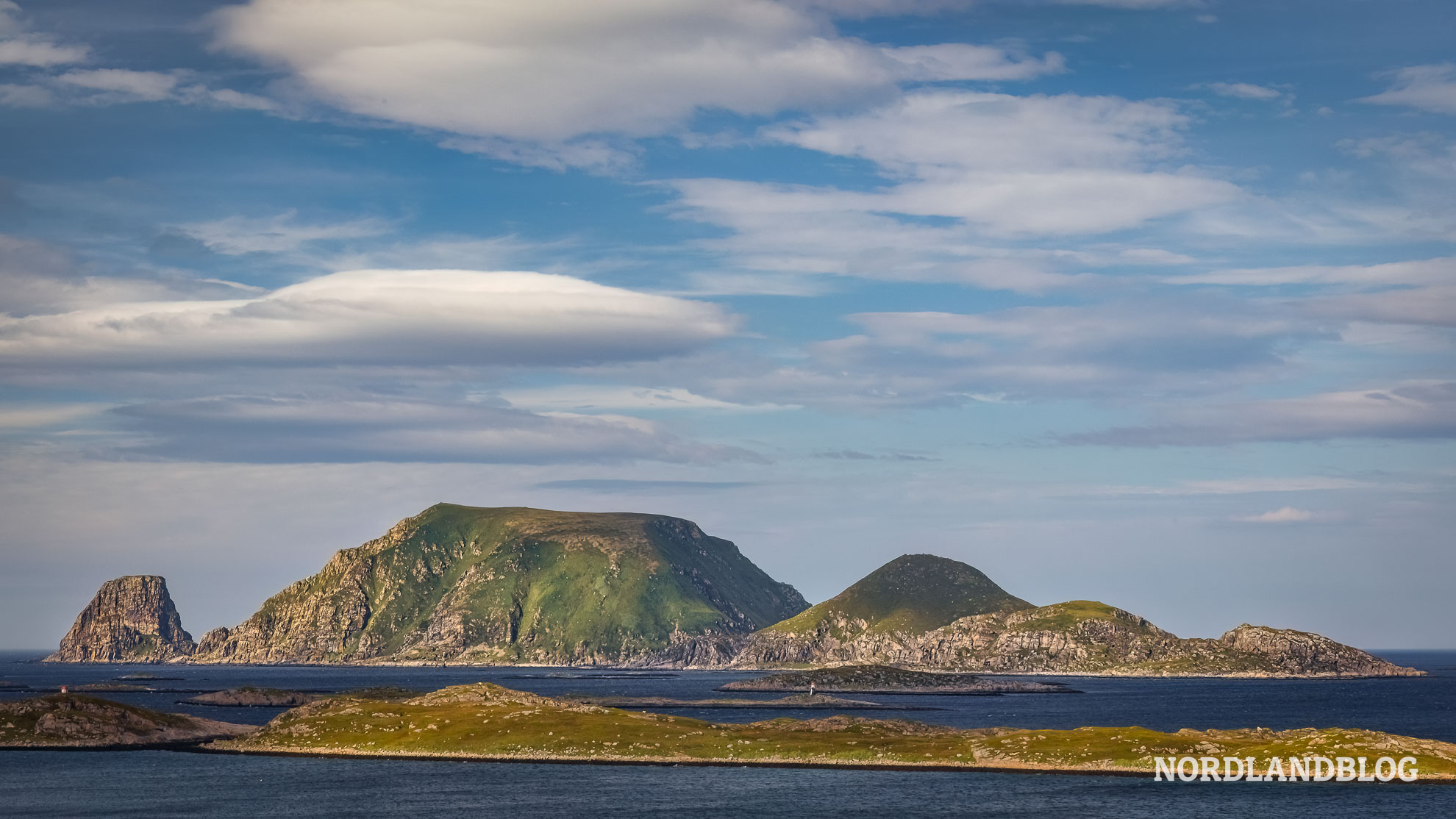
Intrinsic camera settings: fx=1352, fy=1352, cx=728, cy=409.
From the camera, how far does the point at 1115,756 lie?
150250 mm

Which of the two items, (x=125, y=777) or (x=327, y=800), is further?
(x=125, y=777)

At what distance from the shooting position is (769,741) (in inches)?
6836

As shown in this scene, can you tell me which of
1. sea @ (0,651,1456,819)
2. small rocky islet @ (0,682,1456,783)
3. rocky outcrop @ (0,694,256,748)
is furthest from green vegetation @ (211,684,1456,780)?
rocky outcrop @ (0,694,256,748)

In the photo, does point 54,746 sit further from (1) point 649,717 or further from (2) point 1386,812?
(2) point 1386,812

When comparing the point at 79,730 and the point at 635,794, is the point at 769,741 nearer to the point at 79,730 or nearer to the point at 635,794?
the point at 635,794

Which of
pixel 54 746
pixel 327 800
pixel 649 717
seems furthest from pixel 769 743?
pixel 54 746

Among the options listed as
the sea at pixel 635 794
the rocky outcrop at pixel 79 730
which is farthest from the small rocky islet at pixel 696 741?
the sea at pixel 635 794

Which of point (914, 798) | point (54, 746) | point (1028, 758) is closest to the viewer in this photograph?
point (914, 798)

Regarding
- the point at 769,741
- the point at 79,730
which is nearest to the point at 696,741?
the point at 769,741

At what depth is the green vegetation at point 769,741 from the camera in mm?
148125

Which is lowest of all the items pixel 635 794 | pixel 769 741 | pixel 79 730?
pixel 635 794

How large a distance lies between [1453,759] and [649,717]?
102 m

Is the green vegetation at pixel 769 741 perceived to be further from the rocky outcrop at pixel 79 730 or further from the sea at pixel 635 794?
the rocky outcrop at pixel 79 730

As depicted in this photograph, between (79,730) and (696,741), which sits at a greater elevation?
(696,741)
